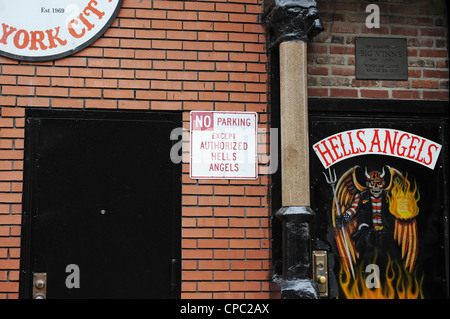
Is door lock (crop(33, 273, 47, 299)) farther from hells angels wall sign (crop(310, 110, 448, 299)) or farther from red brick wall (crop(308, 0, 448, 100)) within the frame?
red brick wall (crop(308, 0, 448, 100))

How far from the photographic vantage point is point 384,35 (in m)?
4.66

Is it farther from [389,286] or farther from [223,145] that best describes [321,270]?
[223,145]

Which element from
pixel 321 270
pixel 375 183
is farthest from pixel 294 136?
pixel 321 270

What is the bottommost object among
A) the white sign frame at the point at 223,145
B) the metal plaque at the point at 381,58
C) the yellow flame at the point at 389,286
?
the yellow flame at the point at 389,286

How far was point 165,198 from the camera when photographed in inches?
169

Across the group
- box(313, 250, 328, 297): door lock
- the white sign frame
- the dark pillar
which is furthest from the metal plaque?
box(313, 250, 328, 297): door lock

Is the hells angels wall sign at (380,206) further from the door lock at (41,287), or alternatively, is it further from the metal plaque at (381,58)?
the door lock at (41,287)

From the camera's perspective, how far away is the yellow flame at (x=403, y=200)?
14.8ft

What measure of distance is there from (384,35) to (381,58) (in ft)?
0.69

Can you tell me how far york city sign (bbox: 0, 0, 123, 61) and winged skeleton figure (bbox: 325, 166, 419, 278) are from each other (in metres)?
2.28

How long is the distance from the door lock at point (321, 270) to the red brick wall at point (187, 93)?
399 millimetres

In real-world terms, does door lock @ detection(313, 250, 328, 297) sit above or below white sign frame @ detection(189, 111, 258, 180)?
below

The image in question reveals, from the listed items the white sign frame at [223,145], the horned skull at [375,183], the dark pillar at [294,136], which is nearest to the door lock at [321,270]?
the dark pillar at [294,136]

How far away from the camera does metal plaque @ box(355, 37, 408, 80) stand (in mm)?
4609
